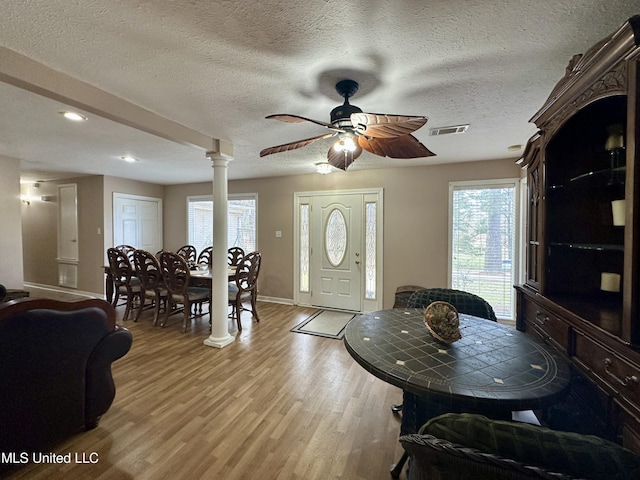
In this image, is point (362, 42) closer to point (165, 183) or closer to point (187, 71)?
point (187, 71)

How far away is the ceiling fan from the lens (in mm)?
1609

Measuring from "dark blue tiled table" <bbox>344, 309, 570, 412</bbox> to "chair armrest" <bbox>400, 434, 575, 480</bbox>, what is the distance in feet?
1.39

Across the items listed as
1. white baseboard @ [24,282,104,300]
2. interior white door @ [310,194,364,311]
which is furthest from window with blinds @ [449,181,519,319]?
white baseboard @ [24,282,104,300]

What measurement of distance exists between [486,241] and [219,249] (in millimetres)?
3544

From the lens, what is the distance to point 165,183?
6.16 meters

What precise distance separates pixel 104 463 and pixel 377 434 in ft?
5.44

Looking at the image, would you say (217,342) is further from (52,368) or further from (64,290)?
(64,290)

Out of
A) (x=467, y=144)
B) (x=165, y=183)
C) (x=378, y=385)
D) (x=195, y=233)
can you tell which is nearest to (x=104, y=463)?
(x=378, y=385)

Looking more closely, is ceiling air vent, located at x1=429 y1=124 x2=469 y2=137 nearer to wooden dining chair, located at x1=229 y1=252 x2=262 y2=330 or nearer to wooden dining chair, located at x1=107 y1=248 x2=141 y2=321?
wooden dining chair, located at x1=229 y1=252 x2=262 y2=330

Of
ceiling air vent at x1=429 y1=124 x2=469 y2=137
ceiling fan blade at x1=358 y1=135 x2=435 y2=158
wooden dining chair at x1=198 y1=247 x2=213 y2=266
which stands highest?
ceiling air vent at x1=429 y1=124 x2=469 y2=137

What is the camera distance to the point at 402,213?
4422mm

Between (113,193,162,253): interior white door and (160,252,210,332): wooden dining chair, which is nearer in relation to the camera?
(160,252,210,332): wooden dining chair

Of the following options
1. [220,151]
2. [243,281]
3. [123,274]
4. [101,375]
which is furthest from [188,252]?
[101,375]

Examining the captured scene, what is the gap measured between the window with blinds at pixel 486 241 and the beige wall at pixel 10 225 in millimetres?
6300
